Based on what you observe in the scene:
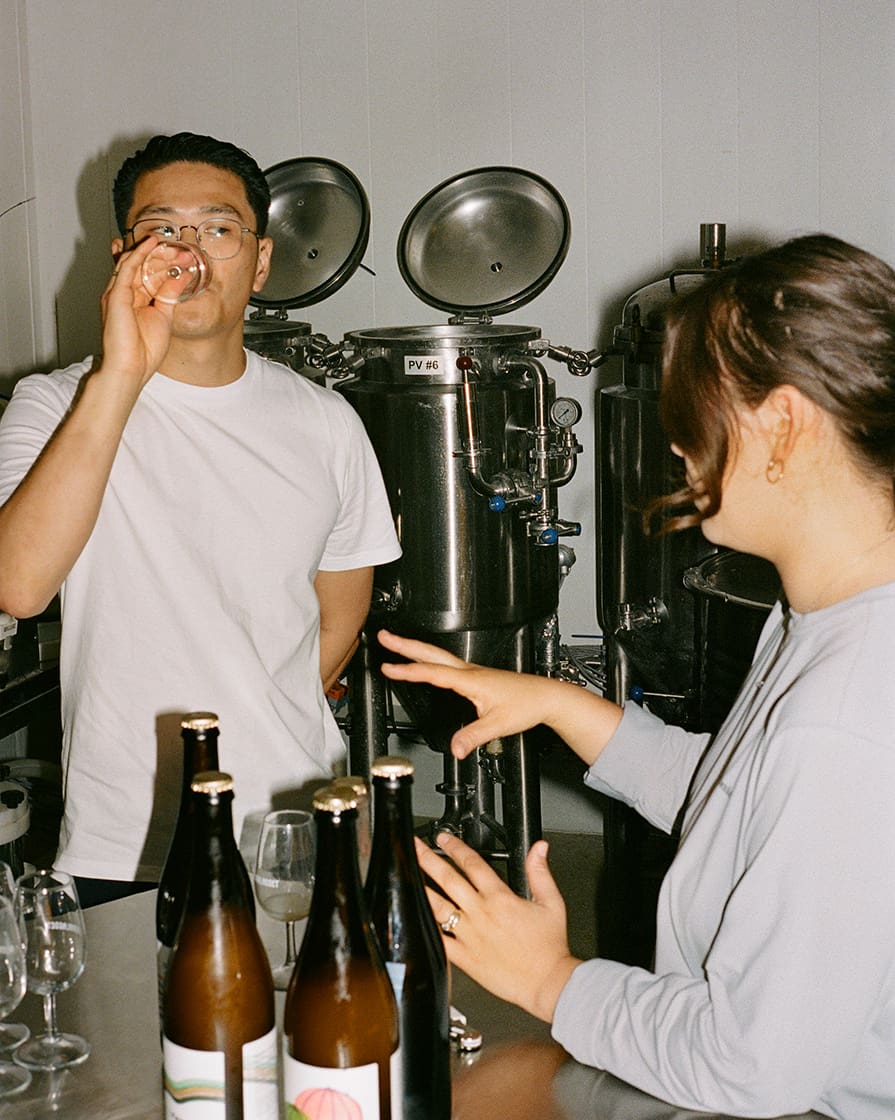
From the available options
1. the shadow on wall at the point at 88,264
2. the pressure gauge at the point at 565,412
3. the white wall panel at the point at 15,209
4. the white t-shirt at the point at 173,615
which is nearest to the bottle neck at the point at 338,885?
the white t-shirt at the point at 173,615

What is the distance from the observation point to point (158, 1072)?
45.5 inches

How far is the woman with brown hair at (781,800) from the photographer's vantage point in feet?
3.22

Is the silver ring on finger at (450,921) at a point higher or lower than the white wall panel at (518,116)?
lower

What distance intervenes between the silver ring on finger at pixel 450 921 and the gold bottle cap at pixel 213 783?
0.79 feet

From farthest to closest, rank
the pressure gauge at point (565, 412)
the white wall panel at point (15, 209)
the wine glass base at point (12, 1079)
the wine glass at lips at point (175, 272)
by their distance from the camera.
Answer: the white wall panel at point (15, 209) < the pressure gauge at point (565, 412) < the wine glass at lips at point (175, 272) < the wine glass base at point (12, 1079)

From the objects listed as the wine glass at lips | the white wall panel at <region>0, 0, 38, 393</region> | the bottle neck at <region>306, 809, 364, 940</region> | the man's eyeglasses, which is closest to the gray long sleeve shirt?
the bottle neck at <region>306, 809, 364, 940</region>

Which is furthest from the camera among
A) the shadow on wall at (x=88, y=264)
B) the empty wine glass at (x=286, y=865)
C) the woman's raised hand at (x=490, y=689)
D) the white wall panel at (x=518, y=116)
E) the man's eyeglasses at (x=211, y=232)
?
the shadow on wall at (x=88, y=264)

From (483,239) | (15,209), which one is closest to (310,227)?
(483,239)

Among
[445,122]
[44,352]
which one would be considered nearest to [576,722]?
[445,122]

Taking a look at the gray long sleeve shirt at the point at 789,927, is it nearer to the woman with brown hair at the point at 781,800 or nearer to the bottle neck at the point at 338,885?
the woman with brown hair at the point at 781,800

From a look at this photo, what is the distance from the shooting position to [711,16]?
3.42m

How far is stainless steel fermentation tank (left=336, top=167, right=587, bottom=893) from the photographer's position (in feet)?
9.66

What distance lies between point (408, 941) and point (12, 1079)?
361 mm

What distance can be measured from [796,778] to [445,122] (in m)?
3.05
